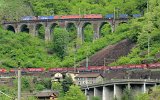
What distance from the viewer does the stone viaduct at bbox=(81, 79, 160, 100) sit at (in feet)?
216

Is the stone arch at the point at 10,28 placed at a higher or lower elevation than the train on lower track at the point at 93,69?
higher

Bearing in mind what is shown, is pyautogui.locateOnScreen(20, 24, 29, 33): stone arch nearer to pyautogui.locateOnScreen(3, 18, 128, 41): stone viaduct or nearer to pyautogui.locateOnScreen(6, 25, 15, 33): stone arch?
pyautogui.locateOnScreen(3, 18, 128, 41): stone viaduct

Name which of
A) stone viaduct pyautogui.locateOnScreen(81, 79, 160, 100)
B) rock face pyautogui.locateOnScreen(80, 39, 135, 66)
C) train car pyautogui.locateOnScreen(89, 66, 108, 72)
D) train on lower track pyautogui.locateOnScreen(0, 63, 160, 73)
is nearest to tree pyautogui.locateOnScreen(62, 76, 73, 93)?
stone viaduct pyautogui.locateOnScreen(81, 79, 160, 100)

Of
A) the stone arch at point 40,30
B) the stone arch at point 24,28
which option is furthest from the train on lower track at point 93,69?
the stone arch at point 24,28

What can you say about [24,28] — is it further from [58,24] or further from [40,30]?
[58,24]

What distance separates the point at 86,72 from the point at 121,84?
18.7 meters

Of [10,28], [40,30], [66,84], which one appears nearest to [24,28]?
[10,28]

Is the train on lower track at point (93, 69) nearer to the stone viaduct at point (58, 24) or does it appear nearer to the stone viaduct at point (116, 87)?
the stone viaduct at point (116, 87)

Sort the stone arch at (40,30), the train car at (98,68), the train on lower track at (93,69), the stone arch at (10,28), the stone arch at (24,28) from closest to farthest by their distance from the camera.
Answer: the train on lower track at (93,69) → the train car at (98,68) → the stone arch at (40,30) → the stone arch at (24,28) → the stone arch at (10,28)

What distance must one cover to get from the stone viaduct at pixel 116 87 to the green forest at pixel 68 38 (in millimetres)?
14735

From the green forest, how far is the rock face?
1.18 meters

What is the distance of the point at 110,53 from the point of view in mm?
94000

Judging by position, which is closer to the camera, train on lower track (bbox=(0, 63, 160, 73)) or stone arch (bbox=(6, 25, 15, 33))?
train on lower track (bbox=(0, 63, 160, 73))

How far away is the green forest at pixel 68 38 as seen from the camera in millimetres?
91000
